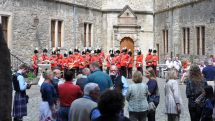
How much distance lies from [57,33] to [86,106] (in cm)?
2437

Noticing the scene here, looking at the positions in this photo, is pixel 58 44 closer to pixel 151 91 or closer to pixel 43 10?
pixel 43 10

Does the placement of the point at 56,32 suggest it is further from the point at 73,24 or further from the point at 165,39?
the point at 165,39

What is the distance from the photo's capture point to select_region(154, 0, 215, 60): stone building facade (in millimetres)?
28938

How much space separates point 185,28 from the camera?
1280 inches

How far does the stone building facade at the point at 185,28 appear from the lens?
28938 millimetres

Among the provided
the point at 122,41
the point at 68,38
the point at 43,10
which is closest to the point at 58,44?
the point at 68,38

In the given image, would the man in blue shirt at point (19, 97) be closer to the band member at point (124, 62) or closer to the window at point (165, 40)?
the band member at point (124, 62)

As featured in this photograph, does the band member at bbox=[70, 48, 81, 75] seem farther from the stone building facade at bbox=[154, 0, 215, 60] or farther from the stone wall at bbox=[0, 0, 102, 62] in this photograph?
the stone building facade at bbox=[154, 0, 215, 60]

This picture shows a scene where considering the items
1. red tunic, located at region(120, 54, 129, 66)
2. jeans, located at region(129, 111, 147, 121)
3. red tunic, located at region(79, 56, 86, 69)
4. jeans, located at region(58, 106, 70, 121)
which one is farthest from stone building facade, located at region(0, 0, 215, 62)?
jeans, located at region(129, 111, 147, 121)

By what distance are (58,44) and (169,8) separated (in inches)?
367

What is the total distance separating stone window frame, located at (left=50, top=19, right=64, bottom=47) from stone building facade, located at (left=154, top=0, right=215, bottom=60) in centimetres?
837

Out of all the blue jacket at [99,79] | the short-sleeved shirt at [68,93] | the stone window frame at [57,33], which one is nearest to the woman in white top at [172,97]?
the blue jacket at [99,79]

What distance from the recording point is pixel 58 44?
31.0 metres

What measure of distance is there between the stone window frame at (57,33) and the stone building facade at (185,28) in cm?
837
